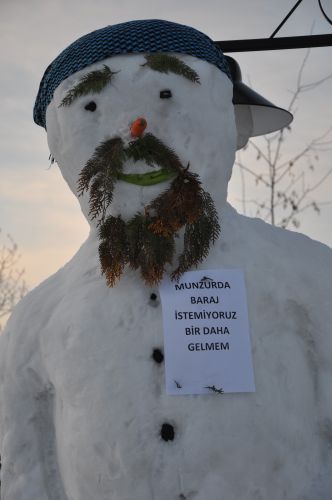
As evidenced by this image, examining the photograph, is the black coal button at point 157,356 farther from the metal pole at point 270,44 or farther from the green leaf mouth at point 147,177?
the metal pole at point 270,44

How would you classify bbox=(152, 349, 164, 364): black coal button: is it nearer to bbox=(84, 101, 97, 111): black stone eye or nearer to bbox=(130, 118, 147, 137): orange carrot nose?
bbox=(130, 118, 147, 137): orange carrot nose

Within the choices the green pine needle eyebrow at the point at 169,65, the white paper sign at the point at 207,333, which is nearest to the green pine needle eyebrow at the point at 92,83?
the green pine needle eyebrow at the point at 169,65

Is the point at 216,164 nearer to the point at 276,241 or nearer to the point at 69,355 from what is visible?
the point at 276,241

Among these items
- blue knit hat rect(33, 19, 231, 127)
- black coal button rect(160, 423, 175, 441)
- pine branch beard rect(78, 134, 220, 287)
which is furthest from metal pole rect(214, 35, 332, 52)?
black coal button rect(160, 423, 175, 441)

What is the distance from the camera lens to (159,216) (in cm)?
195

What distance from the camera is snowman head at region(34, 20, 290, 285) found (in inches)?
78.2

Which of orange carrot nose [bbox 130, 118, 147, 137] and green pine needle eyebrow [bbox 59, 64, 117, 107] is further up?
green pine needle eyebrow [bbox 59, 64, 117, 107]

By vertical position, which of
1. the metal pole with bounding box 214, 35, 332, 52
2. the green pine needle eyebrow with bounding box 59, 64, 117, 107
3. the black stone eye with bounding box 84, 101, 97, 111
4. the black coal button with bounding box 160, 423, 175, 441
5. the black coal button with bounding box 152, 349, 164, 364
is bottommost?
the black coal button with bounding box 160, 423, 175, 441

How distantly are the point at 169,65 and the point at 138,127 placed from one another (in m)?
0.25

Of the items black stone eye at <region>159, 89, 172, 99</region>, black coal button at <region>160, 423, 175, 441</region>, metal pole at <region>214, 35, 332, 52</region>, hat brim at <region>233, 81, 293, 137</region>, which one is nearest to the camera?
black coal button at <region>160, 423, 175, 441</region>

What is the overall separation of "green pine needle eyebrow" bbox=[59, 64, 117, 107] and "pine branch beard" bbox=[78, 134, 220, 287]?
18 centimetres

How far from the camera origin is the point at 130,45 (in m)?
2.15

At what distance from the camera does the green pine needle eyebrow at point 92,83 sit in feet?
6.90

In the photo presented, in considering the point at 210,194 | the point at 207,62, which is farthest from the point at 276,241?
the point at 207,62
